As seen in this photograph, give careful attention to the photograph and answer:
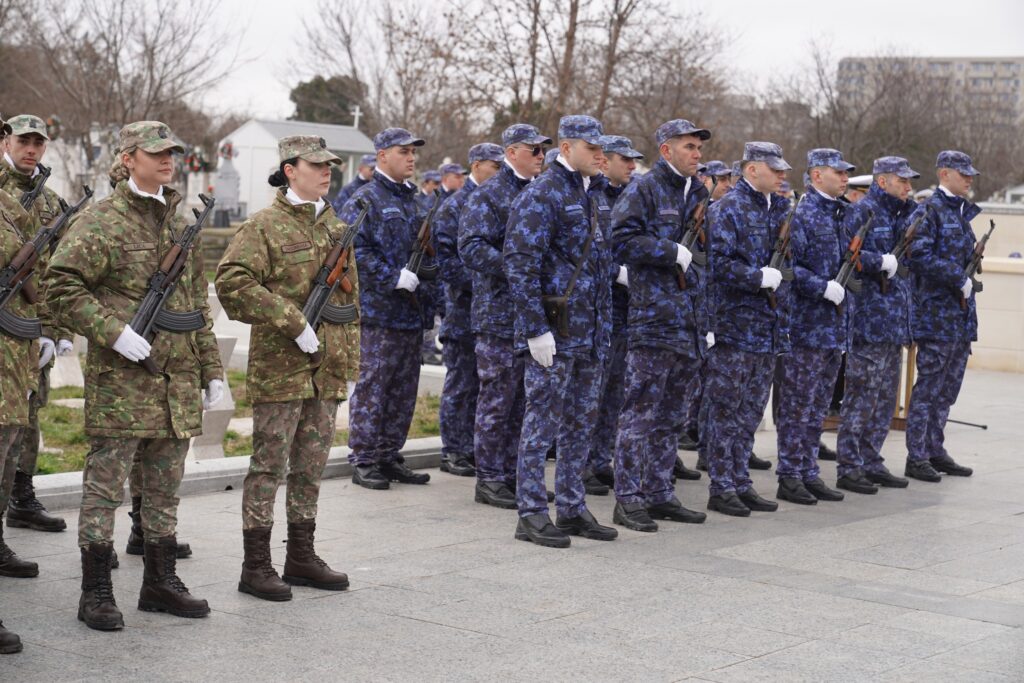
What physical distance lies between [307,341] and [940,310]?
20.0 feet

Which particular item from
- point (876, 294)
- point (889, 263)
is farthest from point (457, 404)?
point (889, 263)

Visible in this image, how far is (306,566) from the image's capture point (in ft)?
22.0

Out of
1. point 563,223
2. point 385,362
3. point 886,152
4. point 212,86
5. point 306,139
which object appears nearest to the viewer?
point 306,139

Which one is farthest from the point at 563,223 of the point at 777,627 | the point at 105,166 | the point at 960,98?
the point at 960,98

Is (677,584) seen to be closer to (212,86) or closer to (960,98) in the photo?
(212,86)

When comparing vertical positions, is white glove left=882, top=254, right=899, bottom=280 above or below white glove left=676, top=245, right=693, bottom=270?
above

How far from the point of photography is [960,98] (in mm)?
54500

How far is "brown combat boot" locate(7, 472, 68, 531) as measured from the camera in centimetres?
762

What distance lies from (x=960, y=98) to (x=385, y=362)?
49.2 metres

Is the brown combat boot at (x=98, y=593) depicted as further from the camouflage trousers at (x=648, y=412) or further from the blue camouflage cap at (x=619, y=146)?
the blue camouflage cap at (x=619, y=146)

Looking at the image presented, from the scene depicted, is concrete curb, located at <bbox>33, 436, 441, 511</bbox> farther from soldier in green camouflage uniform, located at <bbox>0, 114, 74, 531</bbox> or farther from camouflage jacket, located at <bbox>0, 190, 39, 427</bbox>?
camouflage jacket, located at <bbox>0, 190, 39, 427</bbox>

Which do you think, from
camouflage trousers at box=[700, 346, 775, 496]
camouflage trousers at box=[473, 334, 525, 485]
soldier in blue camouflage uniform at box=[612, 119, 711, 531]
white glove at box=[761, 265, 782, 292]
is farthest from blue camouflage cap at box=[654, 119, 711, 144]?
camouflage trousers at box=[473, 334, 525, 485]

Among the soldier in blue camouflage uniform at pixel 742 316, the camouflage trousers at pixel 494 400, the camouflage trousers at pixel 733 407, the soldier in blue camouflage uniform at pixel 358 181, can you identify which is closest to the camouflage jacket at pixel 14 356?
the camouflage trousers at pixel 494 400

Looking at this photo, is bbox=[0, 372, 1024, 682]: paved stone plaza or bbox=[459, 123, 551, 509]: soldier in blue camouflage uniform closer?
bbox=[0, 372, 1024, 682]: paved stone plaza
